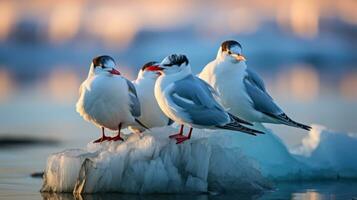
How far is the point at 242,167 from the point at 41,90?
49.2ft

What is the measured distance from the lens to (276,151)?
365 inches

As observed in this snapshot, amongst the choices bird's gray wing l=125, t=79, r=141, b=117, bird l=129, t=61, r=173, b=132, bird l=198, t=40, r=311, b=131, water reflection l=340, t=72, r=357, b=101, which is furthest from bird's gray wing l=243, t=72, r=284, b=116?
water reflection l=340, t=72, r=357, b=101

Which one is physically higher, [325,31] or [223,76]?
[223,76]

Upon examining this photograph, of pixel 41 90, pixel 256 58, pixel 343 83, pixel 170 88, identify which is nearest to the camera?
pixel 170 88

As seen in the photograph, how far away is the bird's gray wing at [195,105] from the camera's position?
7.96 metres

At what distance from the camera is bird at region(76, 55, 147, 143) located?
8406 millimetres

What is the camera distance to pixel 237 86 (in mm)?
9211

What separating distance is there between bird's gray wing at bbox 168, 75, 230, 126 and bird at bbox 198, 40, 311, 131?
1195 mm

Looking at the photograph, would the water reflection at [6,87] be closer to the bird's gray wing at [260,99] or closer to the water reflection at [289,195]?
the bird's gray wing at [260,99]

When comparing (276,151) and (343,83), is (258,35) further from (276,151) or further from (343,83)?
(276,151)

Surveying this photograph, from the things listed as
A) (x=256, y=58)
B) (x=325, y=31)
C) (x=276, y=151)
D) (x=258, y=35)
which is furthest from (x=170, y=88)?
(x=325, y=31)

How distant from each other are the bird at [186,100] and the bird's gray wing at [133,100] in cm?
50

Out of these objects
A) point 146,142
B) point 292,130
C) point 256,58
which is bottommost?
point 256,58

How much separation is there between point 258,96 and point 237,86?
7.5 inches
